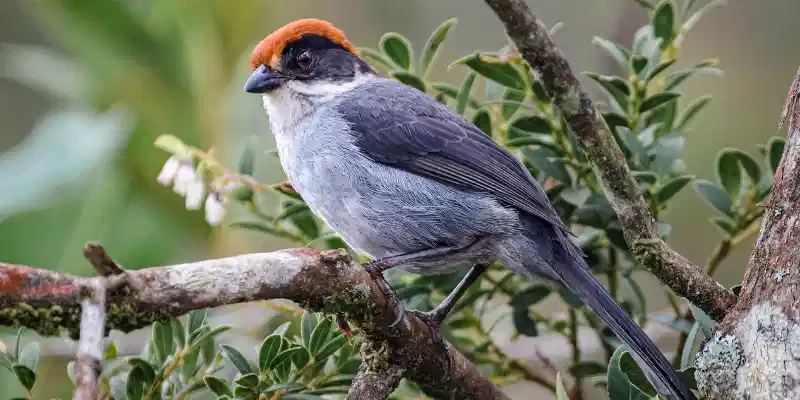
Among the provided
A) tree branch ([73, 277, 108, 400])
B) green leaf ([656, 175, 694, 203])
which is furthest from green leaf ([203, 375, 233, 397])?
green leaf ([656, 175, 694, 203])

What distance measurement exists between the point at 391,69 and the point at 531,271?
0.81m

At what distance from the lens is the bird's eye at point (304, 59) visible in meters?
3.35

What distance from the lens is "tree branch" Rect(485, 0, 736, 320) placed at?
2215 millimetres

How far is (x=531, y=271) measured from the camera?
2793 mm

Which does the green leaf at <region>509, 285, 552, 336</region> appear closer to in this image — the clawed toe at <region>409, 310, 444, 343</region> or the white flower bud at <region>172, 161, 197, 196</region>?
the clawed toe at <region>409, 310, 444, 343</region>

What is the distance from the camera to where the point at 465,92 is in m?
2.77

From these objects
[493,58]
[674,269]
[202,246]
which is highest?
[493,58]

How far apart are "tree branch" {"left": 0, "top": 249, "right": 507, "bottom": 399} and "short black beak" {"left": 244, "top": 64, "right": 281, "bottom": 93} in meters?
1.24

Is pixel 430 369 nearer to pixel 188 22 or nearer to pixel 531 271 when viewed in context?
pixel 531 271

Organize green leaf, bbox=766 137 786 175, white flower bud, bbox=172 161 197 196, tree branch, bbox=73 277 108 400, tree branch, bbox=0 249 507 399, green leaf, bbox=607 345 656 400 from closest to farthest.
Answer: tree branch, bbox=73 277 108 400
tree branch, bbox=0 249 507 399
green leaf, bbox=607 345 656 400
green leaf, bbox=766 137 786 175
white flower bud, bbox=172 161 197 196

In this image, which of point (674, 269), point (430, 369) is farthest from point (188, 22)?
point (674, 269)

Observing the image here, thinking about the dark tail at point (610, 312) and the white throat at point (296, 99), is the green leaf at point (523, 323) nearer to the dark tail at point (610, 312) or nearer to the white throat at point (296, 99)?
the dark tail at point (610, 312)

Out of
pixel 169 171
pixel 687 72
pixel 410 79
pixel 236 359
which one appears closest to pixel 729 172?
pixel 687 72

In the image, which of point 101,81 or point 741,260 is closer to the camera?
point 101,81
